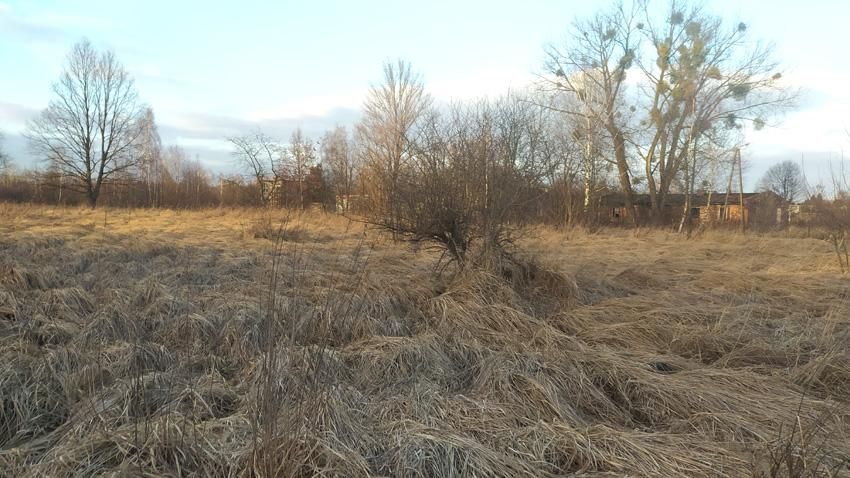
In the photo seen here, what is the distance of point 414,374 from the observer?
11.6 feet

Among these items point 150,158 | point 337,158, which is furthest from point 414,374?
point 150,158

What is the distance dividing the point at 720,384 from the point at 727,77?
25.9 metres

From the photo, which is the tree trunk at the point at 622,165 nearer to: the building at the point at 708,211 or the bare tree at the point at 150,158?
the building at the point at 708,211

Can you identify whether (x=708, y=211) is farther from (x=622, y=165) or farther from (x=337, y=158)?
(x=337, y=158)

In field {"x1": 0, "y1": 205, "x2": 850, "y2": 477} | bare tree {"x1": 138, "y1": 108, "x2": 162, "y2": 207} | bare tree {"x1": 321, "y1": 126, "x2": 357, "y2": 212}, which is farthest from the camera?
bare tree {"x1": 138, "y1": 108, "x2": 162, "y2": 207}

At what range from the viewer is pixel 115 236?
412 inches

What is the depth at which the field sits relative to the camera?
2215 millimetres

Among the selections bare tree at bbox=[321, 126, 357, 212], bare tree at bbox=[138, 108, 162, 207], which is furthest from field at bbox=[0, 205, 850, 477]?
bare tree at bbox=[138, 108, 162, 207]

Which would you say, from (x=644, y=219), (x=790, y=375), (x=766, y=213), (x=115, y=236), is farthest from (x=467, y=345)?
(x=766, y=213)

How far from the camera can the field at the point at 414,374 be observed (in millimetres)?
2215

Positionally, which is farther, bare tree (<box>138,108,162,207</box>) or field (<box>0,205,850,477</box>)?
bare tree (<box>138,108,162,207</box>)

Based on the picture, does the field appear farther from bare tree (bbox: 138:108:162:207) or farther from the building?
bare tree (bbox: 138:108:162:207)

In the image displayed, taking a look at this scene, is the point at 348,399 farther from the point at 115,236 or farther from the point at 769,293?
the point at 115,236

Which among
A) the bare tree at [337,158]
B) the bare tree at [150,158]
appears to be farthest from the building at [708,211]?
the bare tree at [150,158]
